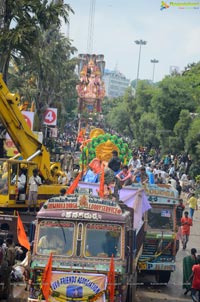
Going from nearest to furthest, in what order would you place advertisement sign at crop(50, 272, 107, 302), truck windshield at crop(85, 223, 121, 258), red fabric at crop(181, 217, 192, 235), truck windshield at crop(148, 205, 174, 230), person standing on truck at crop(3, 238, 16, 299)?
advertisement sign at crop(50, 272, 107, 302) → truck windshield at crop(85, 223, 121, 258) → person standing on truck at crop(3, 238, 16, 299) → truck windshield at crop(148, 205, 174, 230) → red fabric at crop(181, 217, 192, 235)

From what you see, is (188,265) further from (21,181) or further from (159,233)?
(21,181)

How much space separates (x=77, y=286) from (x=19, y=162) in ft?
24.5

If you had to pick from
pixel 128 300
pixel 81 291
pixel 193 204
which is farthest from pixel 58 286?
pixel 193 204

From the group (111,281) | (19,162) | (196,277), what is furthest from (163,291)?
(111,281)

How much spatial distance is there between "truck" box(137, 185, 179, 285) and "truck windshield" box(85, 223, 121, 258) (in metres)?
5.64

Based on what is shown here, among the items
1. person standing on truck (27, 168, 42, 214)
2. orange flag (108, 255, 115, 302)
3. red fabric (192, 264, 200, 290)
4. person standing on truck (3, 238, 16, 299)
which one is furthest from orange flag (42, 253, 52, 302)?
person standing on truck (27, 168, 42, 214)

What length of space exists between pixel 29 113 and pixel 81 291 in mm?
22877

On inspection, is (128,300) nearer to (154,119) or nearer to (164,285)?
(164,285)

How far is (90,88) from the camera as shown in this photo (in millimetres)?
130000

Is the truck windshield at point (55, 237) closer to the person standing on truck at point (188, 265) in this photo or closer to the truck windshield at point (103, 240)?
the truck windshield at point (103, 240)

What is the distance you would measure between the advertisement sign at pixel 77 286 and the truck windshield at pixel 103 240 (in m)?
0.61

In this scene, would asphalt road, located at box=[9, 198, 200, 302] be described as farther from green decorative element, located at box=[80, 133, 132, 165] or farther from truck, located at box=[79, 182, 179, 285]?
green decorative element, located at box=[80, 133, 132, 165]

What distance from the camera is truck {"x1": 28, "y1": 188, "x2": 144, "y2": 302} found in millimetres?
12461

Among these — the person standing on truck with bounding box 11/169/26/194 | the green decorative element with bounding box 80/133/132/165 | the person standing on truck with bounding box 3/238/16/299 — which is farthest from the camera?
the green decorative element with bounding box 80/133/132/165
